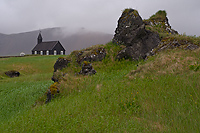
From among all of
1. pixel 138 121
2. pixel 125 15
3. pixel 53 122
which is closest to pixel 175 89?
pixel 138 121

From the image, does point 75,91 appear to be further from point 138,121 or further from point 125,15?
point 125,15

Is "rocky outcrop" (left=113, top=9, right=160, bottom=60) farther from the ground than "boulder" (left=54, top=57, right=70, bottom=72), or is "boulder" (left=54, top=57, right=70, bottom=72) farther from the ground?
"rocky outcrop" (left=113, top=9, right=160, bottom=60)

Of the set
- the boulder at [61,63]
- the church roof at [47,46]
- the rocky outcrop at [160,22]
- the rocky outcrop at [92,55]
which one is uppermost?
the church roof at [47,46]

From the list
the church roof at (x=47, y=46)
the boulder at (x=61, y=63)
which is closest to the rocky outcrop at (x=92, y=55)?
the boulder at (x=61, y=63)

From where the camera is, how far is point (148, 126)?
487cm

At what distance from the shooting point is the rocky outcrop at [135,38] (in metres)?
16.2

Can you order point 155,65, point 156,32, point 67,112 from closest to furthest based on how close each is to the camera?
point 67,112, point 155,65, point 156,32

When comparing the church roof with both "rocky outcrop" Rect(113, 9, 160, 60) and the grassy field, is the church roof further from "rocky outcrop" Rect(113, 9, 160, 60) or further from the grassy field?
the grassy field

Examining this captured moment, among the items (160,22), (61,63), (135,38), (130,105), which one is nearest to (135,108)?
(130,105)

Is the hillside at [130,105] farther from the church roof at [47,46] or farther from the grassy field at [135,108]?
the church roof at [47,46]

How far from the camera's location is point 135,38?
664 inches

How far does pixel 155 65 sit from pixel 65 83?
6.22m

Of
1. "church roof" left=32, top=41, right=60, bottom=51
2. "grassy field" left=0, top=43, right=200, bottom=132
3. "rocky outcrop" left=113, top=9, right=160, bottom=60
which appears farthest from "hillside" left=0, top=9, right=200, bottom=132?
"church roof" left=32, top=41, right=60, bottom=51

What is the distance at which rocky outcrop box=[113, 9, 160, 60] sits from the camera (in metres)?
16.2
